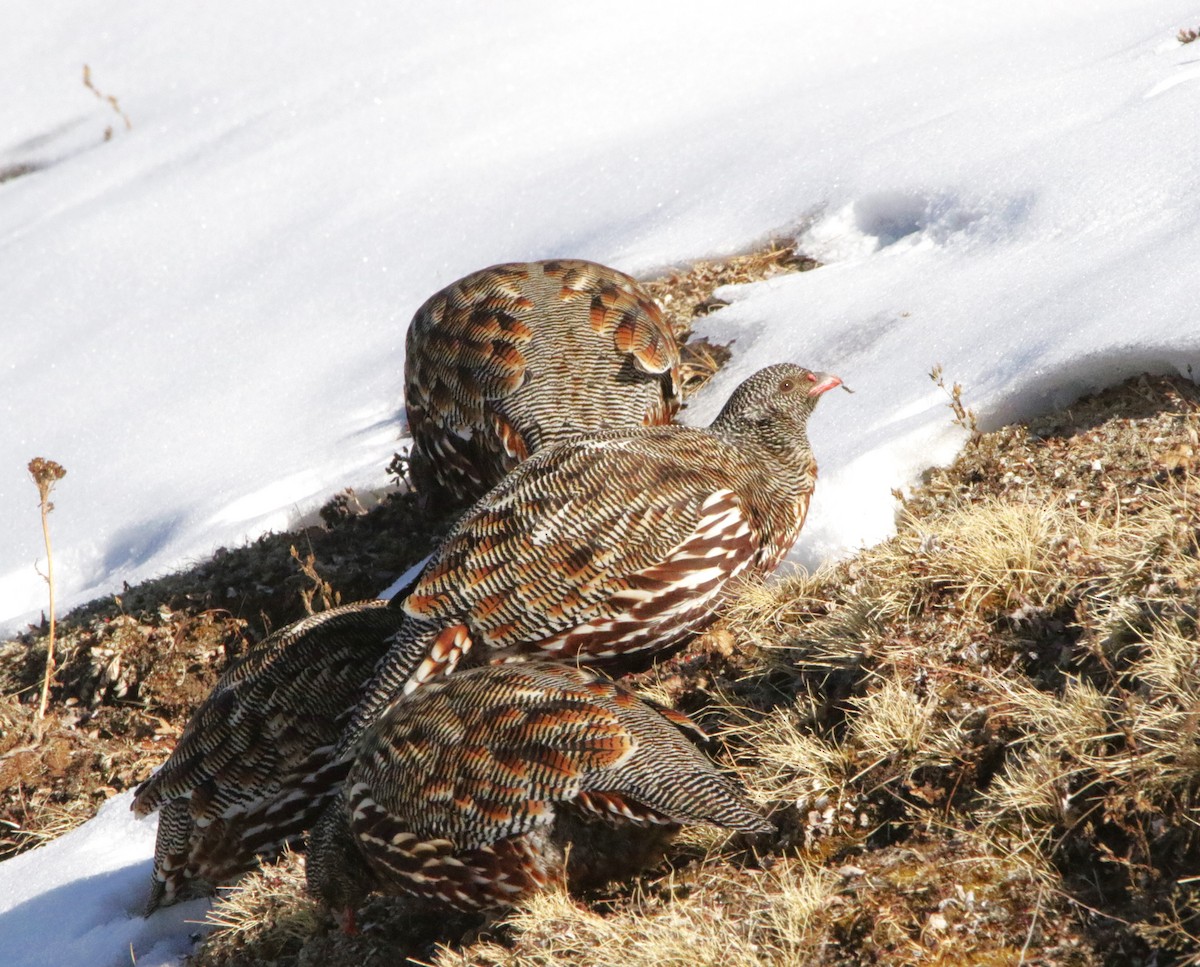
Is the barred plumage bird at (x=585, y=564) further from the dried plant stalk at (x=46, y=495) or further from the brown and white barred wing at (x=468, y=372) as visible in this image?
the dried plant stalk at (x=46, y=495)

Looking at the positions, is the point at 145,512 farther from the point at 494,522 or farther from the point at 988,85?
the point at 988,85

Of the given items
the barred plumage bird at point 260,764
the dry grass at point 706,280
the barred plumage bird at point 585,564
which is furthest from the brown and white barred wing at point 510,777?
the dry grass at point 706,280

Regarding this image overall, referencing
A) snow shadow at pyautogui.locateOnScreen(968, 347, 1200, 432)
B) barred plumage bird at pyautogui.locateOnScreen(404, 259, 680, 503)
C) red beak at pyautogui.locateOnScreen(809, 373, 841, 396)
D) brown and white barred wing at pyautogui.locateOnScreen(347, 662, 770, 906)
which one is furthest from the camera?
barred plumage bird at pyautogui.locateOnScreen(404, 259, 680, 503)

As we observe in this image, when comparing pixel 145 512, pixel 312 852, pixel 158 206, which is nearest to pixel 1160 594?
pixel 312 852

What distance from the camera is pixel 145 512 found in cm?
957

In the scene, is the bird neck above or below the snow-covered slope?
below

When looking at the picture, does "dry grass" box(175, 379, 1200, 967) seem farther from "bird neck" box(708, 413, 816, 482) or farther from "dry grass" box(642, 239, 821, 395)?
"dry grass" box(642, 239, 821, 395)

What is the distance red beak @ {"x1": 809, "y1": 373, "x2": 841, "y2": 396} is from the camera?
6.61 m

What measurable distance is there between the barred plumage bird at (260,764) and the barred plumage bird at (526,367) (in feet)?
4.76

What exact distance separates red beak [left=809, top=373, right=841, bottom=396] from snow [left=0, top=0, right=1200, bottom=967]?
11.3 inches

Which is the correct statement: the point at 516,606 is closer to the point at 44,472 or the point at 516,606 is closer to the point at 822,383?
the point at 822,383

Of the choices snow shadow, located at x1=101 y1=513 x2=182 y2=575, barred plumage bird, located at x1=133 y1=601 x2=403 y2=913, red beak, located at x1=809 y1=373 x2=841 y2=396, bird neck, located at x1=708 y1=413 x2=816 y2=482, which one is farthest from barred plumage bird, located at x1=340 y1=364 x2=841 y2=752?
snow shadow, located at x1=101 y1=513 x2=182 y2=575

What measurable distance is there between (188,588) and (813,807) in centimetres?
487

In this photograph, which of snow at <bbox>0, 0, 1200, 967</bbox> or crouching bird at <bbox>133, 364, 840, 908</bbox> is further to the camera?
snow at <bbox>0, 0, 1200, 967</bbox>
